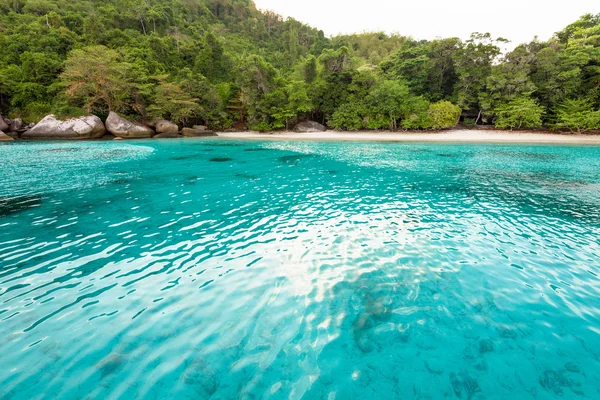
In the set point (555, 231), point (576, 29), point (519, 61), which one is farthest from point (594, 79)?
point (555, 231)

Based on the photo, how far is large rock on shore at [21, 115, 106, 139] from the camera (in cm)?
3322

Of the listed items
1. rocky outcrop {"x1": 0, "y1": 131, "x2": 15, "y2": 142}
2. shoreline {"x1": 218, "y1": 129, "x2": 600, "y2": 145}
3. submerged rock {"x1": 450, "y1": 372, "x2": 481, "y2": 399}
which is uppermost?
rocky outcrop {"x1": 0, "y1": 131, "x2": 15, "y2": 142}

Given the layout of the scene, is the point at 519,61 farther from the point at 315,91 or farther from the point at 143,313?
the point at 143,313

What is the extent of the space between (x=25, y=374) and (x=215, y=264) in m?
2.95

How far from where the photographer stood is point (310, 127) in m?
44.8

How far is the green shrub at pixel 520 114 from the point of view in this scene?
33156 mm

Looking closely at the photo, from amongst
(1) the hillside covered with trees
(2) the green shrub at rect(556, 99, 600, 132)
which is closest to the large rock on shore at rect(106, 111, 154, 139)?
(1) the hillside covered with trees

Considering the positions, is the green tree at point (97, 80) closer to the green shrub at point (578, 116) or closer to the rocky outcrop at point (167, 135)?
the rocky outcrop at point (167, 135)

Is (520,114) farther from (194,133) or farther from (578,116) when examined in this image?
(194,133)

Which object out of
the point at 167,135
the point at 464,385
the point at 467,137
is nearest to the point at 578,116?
the point at 467,137

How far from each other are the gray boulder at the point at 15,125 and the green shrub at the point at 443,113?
58.3 m

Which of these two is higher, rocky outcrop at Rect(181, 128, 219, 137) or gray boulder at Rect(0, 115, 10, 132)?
gray boulder at Rect(0, 115, 10, 132)

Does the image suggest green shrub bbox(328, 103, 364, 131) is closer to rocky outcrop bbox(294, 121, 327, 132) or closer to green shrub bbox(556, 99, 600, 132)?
rocky outcrop bbox(294, 121, 327, 132)

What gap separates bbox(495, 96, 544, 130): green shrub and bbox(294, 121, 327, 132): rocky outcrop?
25.5 m
